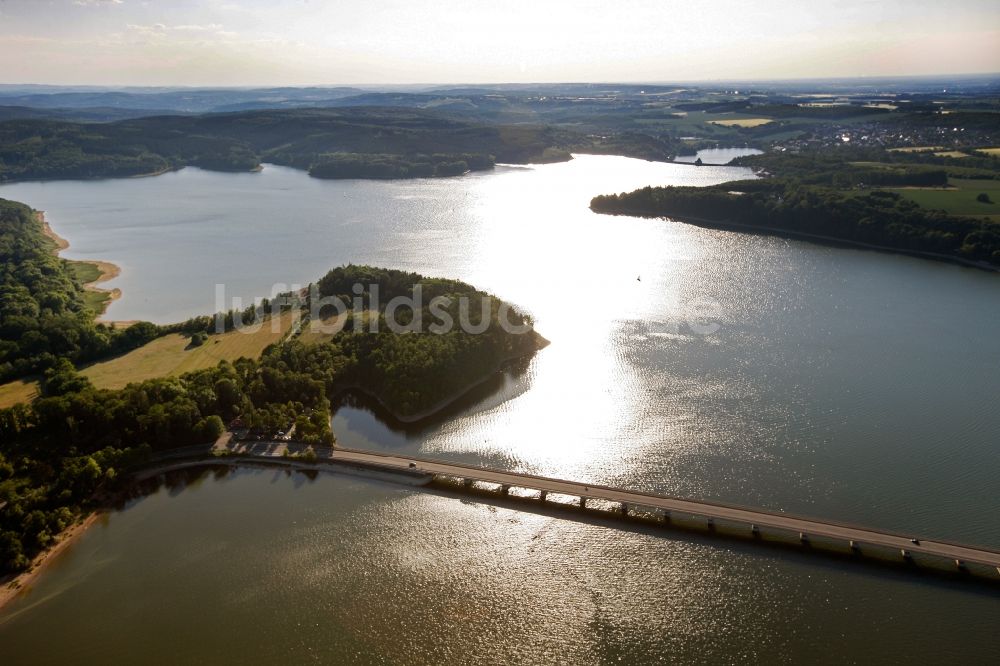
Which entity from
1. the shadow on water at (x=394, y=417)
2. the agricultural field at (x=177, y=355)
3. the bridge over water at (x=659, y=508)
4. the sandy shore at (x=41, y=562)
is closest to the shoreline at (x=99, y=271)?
the agricultural field at (x=177, y=355)

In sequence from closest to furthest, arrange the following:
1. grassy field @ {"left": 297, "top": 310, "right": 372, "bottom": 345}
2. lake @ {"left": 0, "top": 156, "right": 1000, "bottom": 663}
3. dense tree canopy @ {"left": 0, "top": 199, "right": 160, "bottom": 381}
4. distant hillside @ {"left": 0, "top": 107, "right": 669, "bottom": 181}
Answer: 1. lake @ {"left": 0, "top": 156, "right": 1000, "bottom": 663}
2. dense tree canopy @ {"left": 0, "top": 199, "right": 160, "bottom": 381}
3. grassy field @ {"left": 297, "top": 310, "right": 372, "bottom": 345}
4. distant hillside @ {"left": 0, "top": 107, "right": 669, "bottom": 181}

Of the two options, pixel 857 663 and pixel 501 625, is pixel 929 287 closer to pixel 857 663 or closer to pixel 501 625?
pixel 857 663

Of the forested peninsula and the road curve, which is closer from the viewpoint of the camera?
the road curve

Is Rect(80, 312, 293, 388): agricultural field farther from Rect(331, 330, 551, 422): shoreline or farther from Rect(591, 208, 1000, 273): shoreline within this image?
Rect(591, 208, 1000, 273): shoreline

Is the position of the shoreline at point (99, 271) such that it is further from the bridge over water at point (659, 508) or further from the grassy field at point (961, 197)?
the grassy field at point (961, 197)

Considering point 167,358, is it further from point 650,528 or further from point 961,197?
point 961,197

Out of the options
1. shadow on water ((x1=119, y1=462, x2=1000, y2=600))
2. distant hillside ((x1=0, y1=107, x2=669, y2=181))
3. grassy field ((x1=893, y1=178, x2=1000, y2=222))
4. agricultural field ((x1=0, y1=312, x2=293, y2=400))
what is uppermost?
distant hillside ((x1=0, y1=107, x2=669, y2=181))

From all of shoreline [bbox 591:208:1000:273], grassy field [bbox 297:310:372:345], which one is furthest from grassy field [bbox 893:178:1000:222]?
grassy field [bbox 297:310:372:345]
